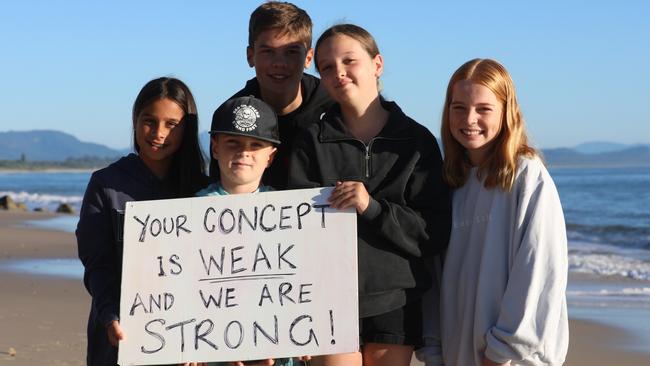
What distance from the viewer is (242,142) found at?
149 inches

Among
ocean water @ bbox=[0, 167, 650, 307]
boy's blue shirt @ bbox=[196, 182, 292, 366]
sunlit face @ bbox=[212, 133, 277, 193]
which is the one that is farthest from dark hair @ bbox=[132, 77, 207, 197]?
ocean water @ bbox=[0, 167, 650, 307]

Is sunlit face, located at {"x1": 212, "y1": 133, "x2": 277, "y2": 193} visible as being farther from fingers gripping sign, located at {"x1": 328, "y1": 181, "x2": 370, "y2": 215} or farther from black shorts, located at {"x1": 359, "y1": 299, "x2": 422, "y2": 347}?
black shorts, located at {"x1": 359, "y1": 299, "x2": 422, "y2": 347}

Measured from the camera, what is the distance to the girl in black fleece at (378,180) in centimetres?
379

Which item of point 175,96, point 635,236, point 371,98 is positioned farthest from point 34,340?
point 635,236

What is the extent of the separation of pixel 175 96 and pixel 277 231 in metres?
0.84

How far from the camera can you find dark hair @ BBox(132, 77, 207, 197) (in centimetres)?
409

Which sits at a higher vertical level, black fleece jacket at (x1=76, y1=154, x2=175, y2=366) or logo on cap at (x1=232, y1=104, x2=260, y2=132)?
logo on cap at (x1=232, y1=104, x2=260, y2=132)

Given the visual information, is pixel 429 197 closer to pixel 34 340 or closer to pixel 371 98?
pixel 371 98

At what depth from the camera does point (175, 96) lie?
4082 mm

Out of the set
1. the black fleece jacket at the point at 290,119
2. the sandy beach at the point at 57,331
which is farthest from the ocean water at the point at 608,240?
the black fleece jacket at the point at 290,119

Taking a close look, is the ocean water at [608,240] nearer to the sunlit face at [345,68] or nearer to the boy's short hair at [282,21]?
the boy's short hair at [282,21]

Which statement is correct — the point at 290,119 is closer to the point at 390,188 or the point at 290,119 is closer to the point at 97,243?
the point at 390,188

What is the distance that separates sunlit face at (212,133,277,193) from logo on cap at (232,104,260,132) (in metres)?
0.05

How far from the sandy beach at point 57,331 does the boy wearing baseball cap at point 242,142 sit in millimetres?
4322
